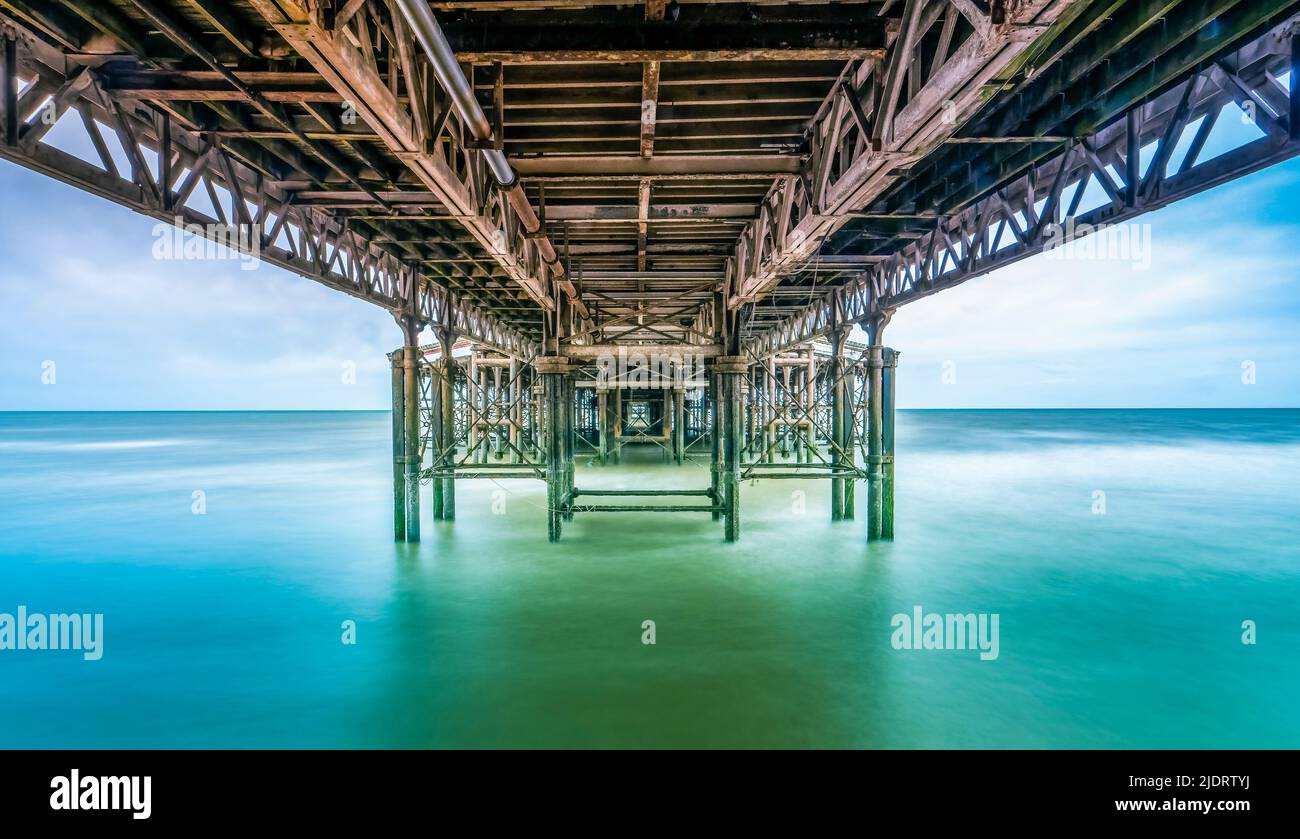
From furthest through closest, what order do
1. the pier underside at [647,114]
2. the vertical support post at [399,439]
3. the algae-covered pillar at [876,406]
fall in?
the vertical support post at [399,439] < the algae-covered pillar at [876,406] < the pier underside at [647,114]

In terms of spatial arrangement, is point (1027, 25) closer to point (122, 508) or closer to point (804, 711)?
point (804, 711)

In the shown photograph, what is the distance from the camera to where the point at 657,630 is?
811cm

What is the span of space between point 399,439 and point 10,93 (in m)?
8.92

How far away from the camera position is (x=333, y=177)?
7211mm

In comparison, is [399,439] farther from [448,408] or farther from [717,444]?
[717,444]

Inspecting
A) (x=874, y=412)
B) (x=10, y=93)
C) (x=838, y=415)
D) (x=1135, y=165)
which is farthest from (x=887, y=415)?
(x=10, y=93)

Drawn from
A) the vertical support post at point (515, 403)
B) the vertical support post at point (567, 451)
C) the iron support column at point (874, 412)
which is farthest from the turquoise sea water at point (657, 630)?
the vertical support post at point (515, 403)

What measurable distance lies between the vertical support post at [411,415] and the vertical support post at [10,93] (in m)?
7.71

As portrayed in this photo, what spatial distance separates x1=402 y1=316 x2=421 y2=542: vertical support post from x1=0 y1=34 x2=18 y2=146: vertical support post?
7711 mm

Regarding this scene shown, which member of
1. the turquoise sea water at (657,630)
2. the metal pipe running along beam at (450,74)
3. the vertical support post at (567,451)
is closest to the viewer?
the metal pipe running along beam at (450,74)

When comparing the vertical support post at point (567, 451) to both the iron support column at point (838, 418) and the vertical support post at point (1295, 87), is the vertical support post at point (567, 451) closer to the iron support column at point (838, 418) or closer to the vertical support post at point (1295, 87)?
the iron support column at point (838, 418)

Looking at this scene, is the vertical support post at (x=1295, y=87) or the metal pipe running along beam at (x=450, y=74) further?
the vertical support post at (x=1295, y=87)

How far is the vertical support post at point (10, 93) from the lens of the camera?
4043 mm
